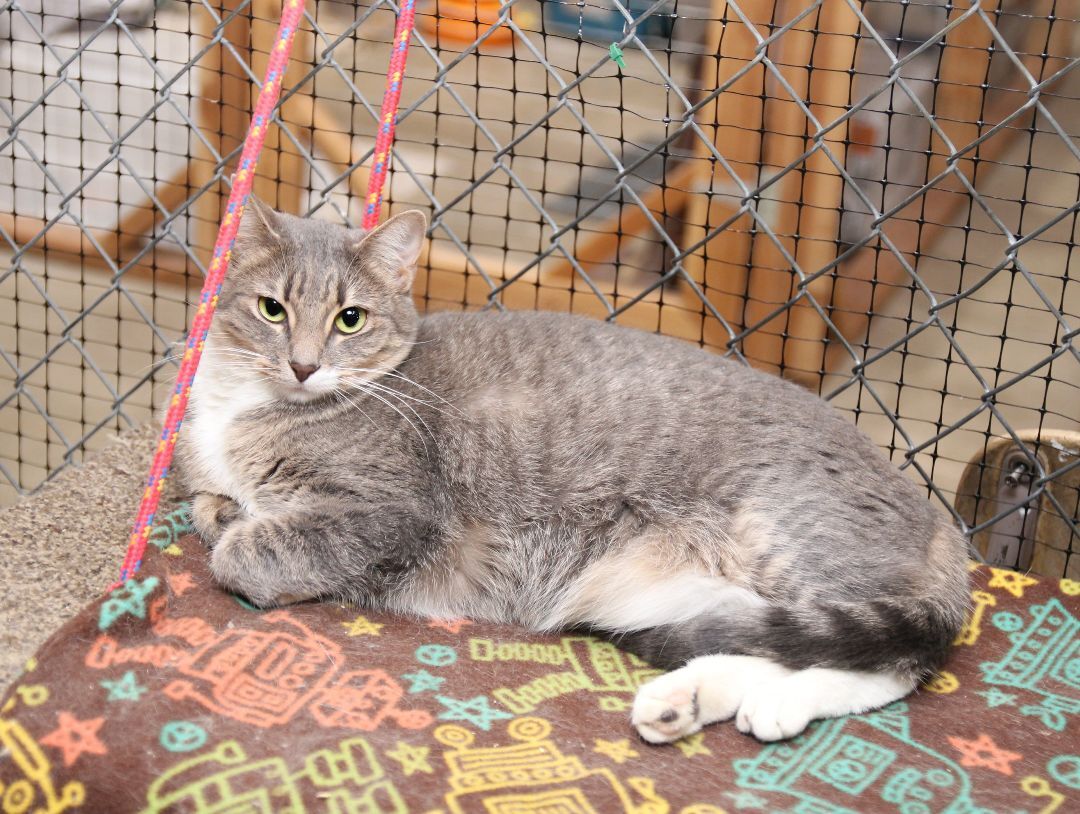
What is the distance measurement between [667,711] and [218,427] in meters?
1.11

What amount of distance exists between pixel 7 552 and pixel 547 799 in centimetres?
140

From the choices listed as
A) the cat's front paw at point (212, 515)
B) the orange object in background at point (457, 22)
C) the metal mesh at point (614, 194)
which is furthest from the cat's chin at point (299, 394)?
the orange object in background at point (457, 22)

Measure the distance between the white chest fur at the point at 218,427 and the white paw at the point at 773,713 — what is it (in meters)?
1.06

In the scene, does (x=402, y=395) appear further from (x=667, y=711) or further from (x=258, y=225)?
(x=667, y=711)

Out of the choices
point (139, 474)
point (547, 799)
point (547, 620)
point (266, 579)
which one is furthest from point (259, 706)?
point (139, 474)

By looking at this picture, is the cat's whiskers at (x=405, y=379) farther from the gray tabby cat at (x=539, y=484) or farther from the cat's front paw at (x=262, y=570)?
the cat's front paw at (x=262, y=570)

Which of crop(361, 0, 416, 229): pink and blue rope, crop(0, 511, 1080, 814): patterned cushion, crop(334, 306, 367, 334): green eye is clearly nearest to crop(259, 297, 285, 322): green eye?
crop(334, 306, 367, 334): green eye

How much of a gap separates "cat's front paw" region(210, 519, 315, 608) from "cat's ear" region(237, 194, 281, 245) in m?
0.60

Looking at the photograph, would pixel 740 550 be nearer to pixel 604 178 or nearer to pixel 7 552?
pixel 7 552

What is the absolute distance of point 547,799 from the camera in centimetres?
174

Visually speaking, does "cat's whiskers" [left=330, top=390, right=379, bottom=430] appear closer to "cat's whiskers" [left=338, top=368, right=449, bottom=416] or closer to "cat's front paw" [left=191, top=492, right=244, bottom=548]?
"cat's whiskers" [left=338, top=368, right=449, bottom=416]

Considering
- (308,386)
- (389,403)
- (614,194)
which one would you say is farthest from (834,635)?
(614,194)

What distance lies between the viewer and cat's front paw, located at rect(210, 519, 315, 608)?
2.17 metres

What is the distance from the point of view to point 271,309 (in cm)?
236
